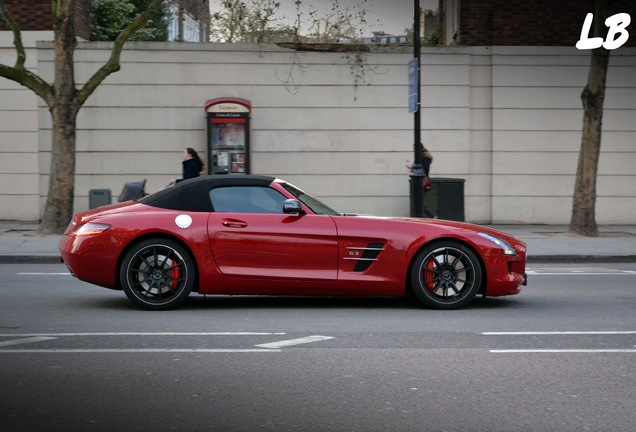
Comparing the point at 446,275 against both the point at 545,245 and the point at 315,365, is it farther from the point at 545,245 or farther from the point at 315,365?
the point at 545,245

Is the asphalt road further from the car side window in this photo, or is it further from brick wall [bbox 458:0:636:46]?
brick wall [bbox 458:0:636:46]

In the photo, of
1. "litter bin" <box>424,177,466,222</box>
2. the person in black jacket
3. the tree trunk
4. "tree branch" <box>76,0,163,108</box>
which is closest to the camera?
"tree branch" <box>76,0,163,108</box>

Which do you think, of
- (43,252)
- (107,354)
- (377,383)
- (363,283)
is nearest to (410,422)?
(377,383)

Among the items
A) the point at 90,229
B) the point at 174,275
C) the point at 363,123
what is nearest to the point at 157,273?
the point at 174,275

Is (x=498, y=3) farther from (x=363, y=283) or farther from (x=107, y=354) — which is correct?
(x=107, y=354)

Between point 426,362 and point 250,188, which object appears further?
point 250,188

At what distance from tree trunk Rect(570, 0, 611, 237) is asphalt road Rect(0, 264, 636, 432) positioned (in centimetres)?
850

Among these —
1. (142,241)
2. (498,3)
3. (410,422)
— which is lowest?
(410,422)

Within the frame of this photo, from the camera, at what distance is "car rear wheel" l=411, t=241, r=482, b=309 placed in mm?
9758

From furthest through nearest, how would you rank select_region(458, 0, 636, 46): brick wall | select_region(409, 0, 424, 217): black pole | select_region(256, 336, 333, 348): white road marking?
select_region(458, 0, 636, 46): brick wall, select_region(409, 0, 424, 217): black pole, select_region(256, 336, 333, 348): white road marking

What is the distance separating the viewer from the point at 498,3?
22781 mm

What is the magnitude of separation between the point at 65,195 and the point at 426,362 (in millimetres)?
12559

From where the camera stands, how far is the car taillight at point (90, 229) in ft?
31.7

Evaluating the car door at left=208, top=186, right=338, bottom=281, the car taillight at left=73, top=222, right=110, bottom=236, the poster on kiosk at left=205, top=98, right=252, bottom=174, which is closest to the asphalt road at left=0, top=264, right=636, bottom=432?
the car door at left=208, top=186, right=338, bottom=281
